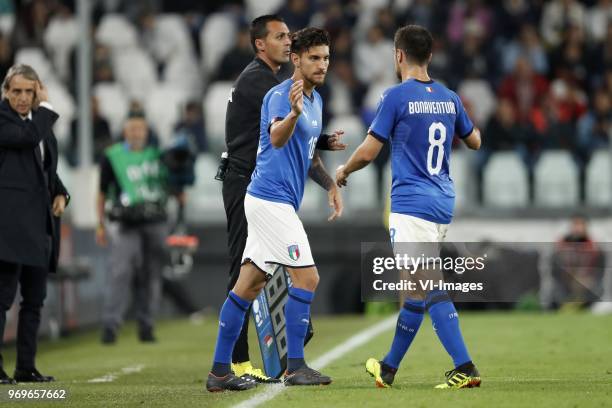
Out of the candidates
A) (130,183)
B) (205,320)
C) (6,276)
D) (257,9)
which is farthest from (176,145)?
(257,9)

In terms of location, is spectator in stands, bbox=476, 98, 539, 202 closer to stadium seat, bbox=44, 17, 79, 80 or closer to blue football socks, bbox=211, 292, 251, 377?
stadium seat, bbox=44, 17, 79, 80

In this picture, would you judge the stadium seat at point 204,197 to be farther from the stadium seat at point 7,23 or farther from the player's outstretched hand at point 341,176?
the player's outstretched hand at point 341,176

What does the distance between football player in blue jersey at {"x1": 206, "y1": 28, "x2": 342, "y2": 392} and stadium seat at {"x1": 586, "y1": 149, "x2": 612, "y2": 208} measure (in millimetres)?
10331

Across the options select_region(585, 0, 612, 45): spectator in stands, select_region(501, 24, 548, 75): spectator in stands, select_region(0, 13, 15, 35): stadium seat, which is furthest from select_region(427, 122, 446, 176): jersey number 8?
select_region(0, 13, 15, 35): stadium seat

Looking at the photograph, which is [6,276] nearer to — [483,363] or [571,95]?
[483,363]

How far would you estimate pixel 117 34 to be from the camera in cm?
2197

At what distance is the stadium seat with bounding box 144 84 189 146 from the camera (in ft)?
63.3

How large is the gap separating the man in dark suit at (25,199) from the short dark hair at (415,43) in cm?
274

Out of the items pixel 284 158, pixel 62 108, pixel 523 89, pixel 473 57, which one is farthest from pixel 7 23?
pixel 284 158

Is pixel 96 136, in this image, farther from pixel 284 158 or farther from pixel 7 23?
pixel 284 158

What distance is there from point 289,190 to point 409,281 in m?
0.85

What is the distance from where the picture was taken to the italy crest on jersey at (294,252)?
7.75 metres

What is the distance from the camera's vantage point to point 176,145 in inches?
549

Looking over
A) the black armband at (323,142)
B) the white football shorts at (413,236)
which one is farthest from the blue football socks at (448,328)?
the black armband at (323,142)
